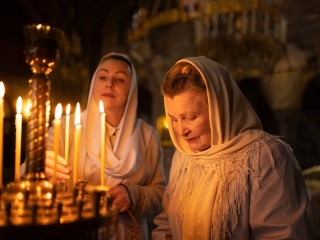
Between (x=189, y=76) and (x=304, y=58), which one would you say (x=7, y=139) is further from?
(x=189, y=76)

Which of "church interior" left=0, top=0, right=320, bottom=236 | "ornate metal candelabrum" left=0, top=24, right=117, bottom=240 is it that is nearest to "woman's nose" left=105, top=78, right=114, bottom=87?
"ornate metal candelabrum" left=0, top=24, right=117, bottom=240

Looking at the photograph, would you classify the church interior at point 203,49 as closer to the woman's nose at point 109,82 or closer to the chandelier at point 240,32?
the chandelier at point 240,32

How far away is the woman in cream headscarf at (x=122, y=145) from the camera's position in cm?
233

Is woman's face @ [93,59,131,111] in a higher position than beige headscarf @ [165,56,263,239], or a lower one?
higher

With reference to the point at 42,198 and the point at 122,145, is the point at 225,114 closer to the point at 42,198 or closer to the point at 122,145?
the point at 122,145

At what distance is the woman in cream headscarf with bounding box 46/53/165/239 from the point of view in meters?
2.33

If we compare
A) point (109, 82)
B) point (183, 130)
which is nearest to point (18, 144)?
point (183, 130)

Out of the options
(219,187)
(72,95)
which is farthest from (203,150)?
(72,95)

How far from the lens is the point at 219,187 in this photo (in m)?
1.83

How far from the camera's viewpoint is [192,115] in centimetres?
185

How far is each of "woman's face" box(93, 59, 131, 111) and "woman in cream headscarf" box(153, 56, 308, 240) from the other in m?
0.51

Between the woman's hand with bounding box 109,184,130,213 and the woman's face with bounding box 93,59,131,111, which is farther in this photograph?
the woman's face with bounding box 93,59,131,111

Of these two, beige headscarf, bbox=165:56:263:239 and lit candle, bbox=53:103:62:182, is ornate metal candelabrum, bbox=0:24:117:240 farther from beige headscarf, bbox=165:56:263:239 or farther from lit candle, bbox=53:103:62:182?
beige headscarf, bbox=165:56:263:239

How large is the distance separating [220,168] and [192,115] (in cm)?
26
